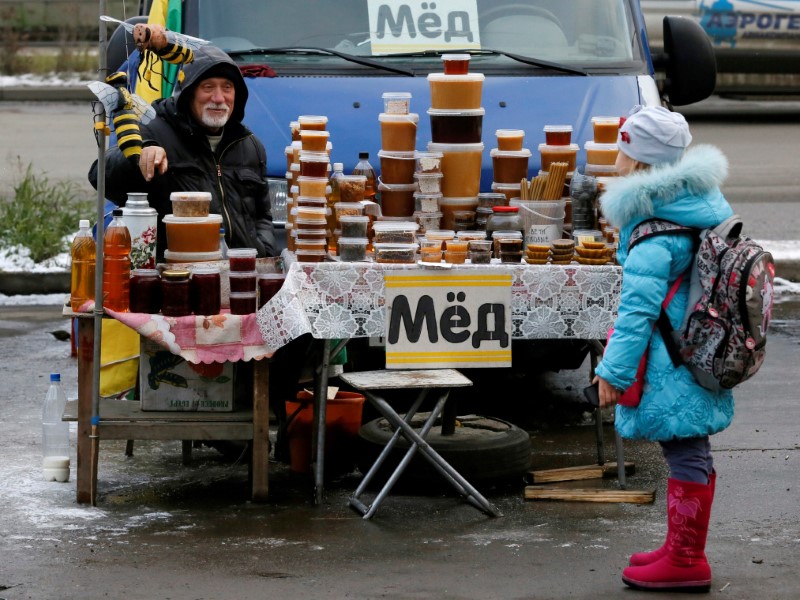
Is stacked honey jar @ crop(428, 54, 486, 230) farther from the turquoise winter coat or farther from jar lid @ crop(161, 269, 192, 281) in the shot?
the turquoise winter coat

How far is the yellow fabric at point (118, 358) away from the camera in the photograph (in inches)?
239

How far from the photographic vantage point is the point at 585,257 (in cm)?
591

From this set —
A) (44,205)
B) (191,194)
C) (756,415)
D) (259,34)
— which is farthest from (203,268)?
(44,205)

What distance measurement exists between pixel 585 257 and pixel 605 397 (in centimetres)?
119

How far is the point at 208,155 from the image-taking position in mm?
6238

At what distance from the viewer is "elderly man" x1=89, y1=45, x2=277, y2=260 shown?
608 centimetres

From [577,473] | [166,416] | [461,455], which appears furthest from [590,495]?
Result: [166,416]

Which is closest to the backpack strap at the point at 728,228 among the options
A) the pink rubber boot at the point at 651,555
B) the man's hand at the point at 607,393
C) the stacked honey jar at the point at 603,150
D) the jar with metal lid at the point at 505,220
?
the man's hand at the point at 607,393

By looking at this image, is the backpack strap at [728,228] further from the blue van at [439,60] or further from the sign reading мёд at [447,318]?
the blue van at [439,60]

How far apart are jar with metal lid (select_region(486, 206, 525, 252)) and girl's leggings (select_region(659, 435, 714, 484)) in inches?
56.8

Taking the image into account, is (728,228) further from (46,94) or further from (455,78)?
(46,94)

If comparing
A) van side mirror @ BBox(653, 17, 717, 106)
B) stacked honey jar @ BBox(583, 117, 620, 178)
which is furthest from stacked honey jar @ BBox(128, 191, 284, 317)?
van side mirror @ BBox(653, 17, 717, 106)

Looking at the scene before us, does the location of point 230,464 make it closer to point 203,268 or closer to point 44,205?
point 203,268

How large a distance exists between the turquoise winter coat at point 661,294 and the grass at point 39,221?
6551mm
